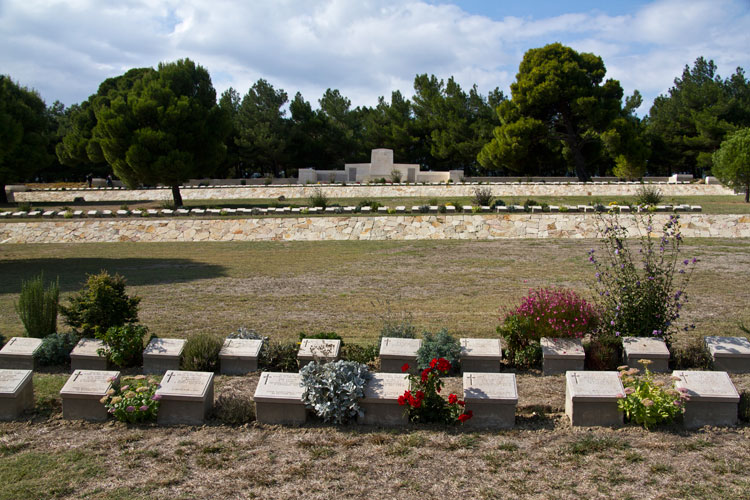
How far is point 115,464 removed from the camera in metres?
4.25

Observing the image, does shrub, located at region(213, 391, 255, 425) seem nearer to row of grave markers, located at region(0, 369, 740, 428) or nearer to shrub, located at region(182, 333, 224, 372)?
row of grave markers, located at region(0, 369, 740, 428)

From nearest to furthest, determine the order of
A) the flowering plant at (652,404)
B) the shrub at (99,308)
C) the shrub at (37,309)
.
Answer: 1. the flowering plant at (652,404)
2. the shrub at (99,308)
3. the shrub at (37,309)

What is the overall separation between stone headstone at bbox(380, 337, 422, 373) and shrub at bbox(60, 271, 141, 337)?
3.03 metres

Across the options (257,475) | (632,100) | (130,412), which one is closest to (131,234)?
(130,412)

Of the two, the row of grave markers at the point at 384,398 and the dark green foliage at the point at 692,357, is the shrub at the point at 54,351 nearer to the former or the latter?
the row of grave markers at the point at 384,398

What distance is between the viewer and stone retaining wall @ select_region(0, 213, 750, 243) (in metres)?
17.6

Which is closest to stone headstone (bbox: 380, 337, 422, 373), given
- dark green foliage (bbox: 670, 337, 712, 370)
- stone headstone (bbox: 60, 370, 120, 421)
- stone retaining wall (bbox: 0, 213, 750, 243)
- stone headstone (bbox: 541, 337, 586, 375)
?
stone headstone (bbox: 541, 337, 586, 375)

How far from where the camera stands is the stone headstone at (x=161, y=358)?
6082 mm

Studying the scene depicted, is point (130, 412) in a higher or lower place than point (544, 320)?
lower

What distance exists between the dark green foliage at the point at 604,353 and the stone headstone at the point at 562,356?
15 centimetres

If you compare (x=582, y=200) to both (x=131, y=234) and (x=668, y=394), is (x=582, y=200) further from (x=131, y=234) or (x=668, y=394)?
(x=668, y=394)

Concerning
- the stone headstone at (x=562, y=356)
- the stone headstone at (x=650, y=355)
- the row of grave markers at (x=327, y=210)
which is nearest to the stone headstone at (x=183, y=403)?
the stone headstone at (x=562, y=356)

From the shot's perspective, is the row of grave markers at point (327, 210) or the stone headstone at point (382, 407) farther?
the row of grave markers at point (327, 210)

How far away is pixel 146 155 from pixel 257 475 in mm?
24711
